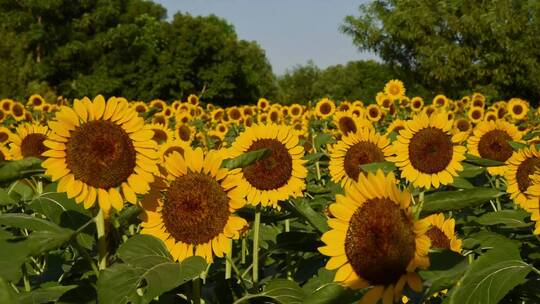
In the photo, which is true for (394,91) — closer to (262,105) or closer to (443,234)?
(262,105)

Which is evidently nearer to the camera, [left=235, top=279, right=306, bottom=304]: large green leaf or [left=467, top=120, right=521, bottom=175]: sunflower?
[left=235, top=279, right=306, bottom=304]: large green leaf


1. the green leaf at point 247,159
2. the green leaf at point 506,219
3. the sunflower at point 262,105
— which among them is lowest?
the green leaf at point 506,219

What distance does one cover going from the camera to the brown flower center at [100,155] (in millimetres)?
1943

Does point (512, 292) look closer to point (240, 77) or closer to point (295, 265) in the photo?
point (295, 265)

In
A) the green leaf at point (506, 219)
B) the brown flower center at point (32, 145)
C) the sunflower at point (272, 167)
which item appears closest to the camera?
the green leaf at point (506, 219)

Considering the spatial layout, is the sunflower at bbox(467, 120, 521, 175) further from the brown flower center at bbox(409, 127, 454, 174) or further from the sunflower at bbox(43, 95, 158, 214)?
the sunflower at bbox(43, 95, 158, 214)

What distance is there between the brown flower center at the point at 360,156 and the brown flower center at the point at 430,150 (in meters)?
0.40

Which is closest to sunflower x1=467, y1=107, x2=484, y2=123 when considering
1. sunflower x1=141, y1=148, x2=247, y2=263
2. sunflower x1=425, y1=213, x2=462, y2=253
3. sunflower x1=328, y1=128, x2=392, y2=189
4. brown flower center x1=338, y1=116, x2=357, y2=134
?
brown flower center x1=338, y1=116, x2=357, y2=134

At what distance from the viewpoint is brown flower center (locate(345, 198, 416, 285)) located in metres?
1.57

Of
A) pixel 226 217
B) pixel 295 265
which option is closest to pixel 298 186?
pixel 295 265

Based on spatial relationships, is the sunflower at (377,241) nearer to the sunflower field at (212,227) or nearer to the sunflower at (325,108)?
the sunflower field at (212,227)

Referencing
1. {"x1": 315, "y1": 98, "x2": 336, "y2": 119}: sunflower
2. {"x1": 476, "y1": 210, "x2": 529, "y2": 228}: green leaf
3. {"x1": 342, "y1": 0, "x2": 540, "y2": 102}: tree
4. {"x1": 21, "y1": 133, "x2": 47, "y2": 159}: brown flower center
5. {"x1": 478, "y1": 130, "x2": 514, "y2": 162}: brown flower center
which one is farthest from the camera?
{"x1": 342, "y1": 0, "x2": 540, "y2": 102}: tree

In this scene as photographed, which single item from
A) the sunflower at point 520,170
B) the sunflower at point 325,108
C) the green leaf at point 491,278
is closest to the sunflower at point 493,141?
the sunflower at point 520,170

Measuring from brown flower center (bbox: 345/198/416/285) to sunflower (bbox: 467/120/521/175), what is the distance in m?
2.84
